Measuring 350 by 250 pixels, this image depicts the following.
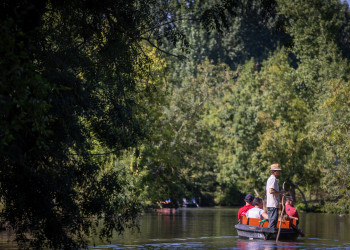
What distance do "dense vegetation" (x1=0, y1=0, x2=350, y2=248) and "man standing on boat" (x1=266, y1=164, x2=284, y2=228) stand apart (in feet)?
12.9

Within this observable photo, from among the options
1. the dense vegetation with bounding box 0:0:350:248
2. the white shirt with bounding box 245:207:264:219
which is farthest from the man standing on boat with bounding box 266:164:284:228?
the dense vegetation with bounding box 0:0:350:248

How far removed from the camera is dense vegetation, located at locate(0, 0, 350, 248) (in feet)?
42.8

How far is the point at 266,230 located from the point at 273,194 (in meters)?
1.44

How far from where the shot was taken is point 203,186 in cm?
6275

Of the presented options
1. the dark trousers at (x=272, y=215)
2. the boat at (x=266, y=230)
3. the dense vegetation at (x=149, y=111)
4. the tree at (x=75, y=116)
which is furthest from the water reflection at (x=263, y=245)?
the tree at (x=75, y=116)

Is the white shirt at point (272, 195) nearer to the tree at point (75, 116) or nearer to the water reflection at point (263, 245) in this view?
the water reflection at point (263, 245)

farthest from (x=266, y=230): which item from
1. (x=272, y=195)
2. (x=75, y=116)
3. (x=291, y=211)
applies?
(x=75, y=116)

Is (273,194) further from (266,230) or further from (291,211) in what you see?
(291,211)

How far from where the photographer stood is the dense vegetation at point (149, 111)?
42.8 feet

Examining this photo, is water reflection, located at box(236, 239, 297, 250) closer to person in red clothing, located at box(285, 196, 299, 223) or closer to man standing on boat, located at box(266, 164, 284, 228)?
man standing on boat, located at box(266, 164, 284, 228)

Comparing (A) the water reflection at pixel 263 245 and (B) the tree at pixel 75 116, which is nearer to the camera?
(B) the tree at pixel 75 116

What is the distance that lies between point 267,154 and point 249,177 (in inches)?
121

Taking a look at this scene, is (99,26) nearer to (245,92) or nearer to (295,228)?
(295,228)

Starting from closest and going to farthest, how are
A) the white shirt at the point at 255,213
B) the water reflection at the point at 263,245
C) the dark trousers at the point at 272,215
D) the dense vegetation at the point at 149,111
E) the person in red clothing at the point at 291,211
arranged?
the dense vegetation at the point at 149,111
the water reflection at the point at 263,245
the dark trousers at the point at 272,215
the white shirt at the point at 255,213
the person in red clothing at the point at 291,211
